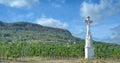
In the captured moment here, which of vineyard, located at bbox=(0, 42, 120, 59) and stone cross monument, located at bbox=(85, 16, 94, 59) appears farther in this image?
vineyard, located at bbox=(0, 42, 120, 59)

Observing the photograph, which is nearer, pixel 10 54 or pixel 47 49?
pixel 10 54

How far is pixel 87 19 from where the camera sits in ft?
157

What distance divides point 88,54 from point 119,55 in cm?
2085

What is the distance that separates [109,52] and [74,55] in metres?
8.32

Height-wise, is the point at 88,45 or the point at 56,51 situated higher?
the point at 88,45

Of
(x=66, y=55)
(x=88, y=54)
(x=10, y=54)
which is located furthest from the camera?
(x=66, y=55)

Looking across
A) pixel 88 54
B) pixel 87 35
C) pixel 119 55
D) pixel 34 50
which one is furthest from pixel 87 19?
pixel 34 50

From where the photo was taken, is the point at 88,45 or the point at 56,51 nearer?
the point at 88,45

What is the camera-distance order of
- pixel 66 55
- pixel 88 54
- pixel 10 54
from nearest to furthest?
1. pixel 88 54
2. pixel 10 54
3. pixel 66 55

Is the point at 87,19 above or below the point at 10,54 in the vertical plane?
above

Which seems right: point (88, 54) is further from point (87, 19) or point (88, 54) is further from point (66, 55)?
point (66, 55)

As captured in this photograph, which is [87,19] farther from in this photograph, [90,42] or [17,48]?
[17,48]

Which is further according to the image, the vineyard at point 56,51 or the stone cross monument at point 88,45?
the vineyard at point 56,51

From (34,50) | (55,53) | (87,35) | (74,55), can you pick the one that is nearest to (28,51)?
(34,50)
